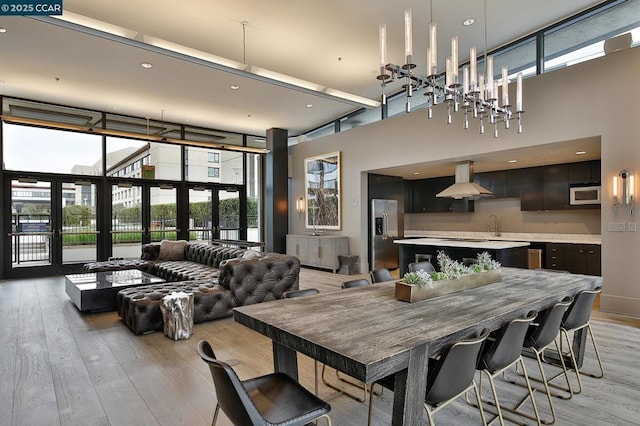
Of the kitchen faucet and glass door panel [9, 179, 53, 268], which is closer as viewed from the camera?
glass door panel [9, 179, 53, 268]

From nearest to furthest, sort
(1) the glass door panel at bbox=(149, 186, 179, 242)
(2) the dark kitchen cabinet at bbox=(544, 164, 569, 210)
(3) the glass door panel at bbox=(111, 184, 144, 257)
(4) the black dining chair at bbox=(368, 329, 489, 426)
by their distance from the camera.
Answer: (4) the black dining chair at bbox=(368, 329, 489, 426), (2) the dark kitchen cabinet at bbox=(544, 164, 569, 210), (3) the glass door panel at bbox=(111, 184, 144, 257), (1) the glass door panel at bbox=(149, 186, 179, 242)

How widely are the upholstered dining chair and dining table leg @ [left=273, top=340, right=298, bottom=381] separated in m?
0.30

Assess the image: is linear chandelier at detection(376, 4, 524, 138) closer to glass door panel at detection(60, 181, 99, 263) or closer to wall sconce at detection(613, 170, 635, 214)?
wall sconce at detection(613, 170, 635, 214)

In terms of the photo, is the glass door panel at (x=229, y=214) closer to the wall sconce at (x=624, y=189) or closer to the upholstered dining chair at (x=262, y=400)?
Answer: the wall sconce at (x=624, y=189)

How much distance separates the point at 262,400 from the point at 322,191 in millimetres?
7698

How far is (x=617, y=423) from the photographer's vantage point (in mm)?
2203

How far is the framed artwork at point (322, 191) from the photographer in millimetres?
8789

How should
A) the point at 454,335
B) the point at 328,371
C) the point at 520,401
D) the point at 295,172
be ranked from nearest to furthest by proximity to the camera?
1. the point at 454,335
2. the point at 520,401
3. the point at 328,371
4. the point at 295,172

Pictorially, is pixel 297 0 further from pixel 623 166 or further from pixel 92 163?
pixel 92 163

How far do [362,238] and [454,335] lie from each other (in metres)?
6.45

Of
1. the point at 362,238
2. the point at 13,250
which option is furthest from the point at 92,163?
the point at 362,238

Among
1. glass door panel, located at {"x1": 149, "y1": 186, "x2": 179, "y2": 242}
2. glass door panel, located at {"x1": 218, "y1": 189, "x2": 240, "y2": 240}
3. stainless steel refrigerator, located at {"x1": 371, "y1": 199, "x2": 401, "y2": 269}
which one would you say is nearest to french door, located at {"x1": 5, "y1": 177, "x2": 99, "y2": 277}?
glass door panel, located at {"x1": 149, "y1": 186, "x2": 179, "y2": 242}

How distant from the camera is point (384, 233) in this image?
27.8ft

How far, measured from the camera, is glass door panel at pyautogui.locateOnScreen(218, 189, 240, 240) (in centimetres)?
1033
